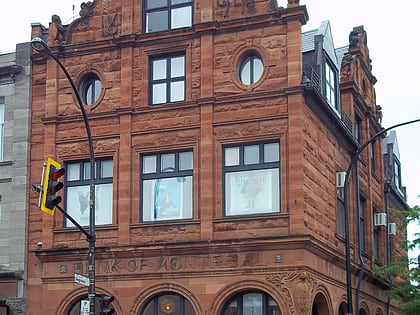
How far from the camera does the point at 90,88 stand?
2991cm

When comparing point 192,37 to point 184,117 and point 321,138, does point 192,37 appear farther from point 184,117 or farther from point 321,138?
point 321,138

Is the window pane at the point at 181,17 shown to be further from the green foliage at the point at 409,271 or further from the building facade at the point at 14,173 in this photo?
the green foliage at the point at 409,271

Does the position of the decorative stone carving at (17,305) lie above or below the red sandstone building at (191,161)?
below

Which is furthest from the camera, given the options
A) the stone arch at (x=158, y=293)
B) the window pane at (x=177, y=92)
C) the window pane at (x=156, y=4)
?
the window pane at (x=156, y=4)

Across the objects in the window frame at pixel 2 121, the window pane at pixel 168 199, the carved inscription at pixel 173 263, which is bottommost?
the carved inscription at pixel 173 263

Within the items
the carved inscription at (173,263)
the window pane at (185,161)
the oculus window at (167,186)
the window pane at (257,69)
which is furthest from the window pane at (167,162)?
the window pane at (257,69)

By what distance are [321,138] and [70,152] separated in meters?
8.63

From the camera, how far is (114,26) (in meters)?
29.8

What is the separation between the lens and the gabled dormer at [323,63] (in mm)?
30203

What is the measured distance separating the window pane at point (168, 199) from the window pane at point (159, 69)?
3.60 m

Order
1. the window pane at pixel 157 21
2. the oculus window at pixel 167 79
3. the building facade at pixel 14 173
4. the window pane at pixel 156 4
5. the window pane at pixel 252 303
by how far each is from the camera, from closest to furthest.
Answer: the window pane at pixel 252 303 < the oculus window at pixel 167 79 < the building facade at pixel 14 173 < the window pane at pixel 157 21 < the window pane at pixel 156 4

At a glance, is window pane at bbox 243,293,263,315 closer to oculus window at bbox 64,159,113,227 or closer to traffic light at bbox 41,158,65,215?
oculus window at bbox 64,159,113,227

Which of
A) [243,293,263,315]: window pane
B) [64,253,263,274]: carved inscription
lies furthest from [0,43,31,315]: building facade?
[243,293,263,315]: window pane

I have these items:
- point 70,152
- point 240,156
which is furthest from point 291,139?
point 70,152
